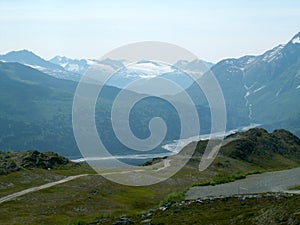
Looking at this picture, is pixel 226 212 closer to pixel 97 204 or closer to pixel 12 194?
pixel 97 204

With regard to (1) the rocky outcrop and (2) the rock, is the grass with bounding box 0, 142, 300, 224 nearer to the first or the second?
(2) the rock

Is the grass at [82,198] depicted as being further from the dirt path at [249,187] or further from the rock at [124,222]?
the rock at [124,222]

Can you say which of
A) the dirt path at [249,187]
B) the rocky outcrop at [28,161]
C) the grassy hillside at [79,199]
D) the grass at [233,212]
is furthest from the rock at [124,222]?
the rocky outcrop at [28,161]

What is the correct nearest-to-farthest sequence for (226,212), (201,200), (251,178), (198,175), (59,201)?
(226,212)
(201,200)
(251,178)
(59,201)
(198,175)

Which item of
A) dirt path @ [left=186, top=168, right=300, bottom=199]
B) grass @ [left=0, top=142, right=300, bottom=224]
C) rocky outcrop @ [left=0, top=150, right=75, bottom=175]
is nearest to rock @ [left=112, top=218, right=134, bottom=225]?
grass @ [left=0, top=142, right=300, bottom=224]

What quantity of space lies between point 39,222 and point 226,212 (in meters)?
38.4

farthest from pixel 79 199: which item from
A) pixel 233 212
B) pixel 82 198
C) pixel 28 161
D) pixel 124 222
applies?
pixel 28 161

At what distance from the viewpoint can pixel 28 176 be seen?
391 ft

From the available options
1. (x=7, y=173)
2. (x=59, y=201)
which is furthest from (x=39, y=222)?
(x=7, y=173)

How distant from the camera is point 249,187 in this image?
63.7 m

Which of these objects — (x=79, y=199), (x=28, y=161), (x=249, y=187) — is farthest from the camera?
(x=28, y=161)

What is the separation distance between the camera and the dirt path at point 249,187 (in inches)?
2346

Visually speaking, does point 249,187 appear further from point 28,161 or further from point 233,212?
point 28,161

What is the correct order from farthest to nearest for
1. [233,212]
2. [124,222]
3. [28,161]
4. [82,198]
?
[28,161] → [82,198] → [124,222] → [233,212]
